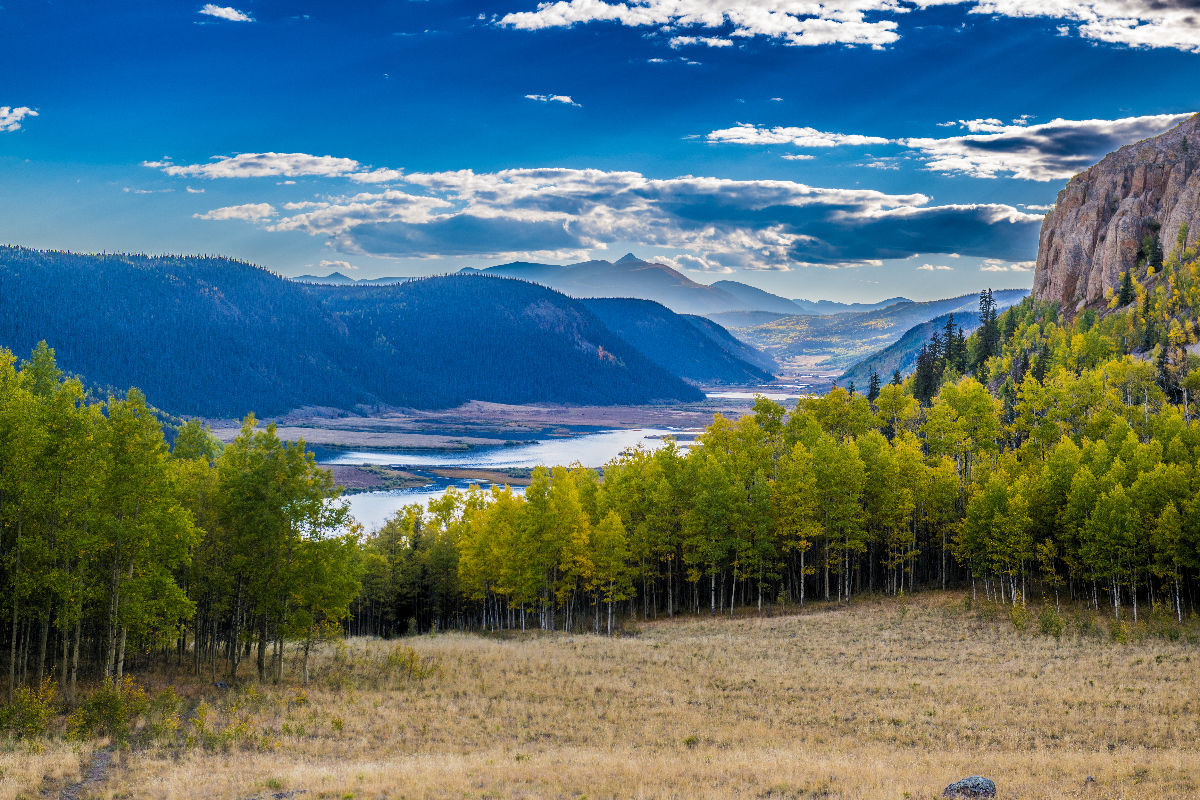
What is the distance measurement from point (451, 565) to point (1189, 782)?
59871mm

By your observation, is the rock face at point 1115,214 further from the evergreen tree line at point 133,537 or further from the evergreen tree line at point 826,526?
the evergreen tree line at point 133,537

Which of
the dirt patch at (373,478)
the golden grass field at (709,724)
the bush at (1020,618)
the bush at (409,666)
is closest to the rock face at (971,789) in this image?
the golden grass field at (709,724)

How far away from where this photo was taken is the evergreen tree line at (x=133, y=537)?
2653cm

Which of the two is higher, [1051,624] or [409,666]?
[1051,624]

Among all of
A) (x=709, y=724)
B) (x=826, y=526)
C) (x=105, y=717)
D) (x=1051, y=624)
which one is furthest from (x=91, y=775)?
(x=826, y=526)

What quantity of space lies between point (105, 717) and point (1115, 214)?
173 meters

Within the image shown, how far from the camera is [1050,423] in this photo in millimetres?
77125

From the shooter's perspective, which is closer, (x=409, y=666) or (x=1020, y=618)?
(x=409, y=666)

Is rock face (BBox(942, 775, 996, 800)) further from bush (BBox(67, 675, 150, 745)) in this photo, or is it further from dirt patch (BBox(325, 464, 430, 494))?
dirt patch (BBox(325, 464, 430, 494))

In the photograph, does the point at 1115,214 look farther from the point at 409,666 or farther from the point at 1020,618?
the point at 409,666

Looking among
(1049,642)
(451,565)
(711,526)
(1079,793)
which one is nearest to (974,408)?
(711,526)

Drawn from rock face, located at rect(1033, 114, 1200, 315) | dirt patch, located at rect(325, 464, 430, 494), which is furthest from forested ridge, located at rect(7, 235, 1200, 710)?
dirt patch, located at rect(325, 464, 430, 494)

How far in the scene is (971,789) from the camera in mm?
18109

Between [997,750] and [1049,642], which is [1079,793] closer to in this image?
[997,750]
